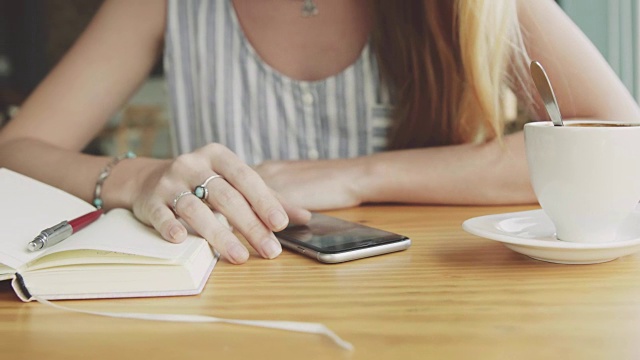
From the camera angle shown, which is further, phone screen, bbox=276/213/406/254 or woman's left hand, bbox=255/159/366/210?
woman's left hand, bbox=255/159/366/210

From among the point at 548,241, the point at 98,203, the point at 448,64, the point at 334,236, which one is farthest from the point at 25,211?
the point at 448,64

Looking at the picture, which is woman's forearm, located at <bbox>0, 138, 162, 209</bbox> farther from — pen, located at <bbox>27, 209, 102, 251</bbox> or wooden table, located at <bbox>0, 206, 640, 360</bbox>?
wooden table, located at <bbox>0, 206, 640, 360</bbox>

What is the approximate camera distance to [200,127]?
1.36 metres

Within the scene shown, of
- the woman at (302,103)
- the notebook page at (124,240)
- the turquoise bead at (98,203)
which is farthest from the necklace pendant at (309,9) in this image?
the notebook page at (124,240)

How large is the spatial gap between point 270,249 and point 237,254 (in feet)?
0.11

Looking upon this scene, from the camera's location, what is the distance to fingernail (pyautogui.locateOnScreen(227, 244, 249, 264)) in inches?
23.3

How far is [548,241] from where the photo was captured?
0.54 metres

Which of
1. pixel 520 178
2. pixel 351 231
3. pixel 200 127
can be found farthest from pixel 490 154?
pixel 200 127

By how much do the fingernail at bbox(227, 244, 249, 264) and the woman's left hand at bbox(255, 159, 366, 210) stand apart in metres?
0.25

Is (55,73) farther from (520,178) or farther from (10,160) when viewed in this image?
(520,178)

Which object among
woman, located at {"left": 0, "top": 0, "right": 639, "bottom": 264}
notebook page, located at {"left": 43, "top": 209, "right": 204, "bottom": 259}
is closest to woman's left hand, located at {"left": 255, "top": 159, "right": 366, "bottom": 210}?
woman, located at {"left": 0, "top": 0, "right": 639, "bottom": 264}

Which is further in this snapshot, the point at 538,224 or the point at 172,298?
the point at 538,224

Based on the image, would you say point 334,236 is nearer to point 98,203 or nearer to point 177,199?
point 177,199

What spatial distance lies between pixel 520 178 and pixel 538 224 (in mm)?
230
